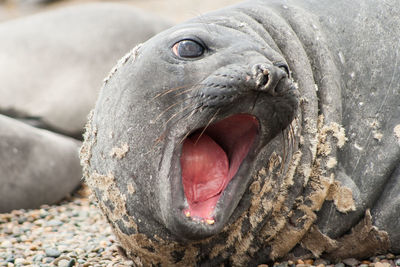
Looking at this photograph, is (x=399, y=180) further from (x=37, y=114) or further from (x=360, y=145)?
(x=37, y=114)

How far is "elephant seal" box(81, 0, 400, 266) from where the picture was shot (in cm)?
288

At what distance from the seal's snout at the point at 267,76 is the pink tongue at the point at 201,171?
0.40 meters

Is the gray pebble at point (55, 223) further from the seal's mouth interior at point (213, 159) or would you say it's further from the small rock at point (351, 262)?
the small rock at point (351, 262)

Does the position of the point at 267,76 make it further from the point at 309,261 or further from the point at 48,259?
the point at 48,259

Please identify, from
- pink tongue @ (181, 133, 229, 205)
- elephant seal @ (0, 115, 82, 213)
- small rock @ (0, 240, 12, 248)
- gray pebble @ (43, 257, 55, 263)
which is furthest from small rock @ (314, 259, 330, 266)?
elephant seal @ (0, 115, 82, 213)

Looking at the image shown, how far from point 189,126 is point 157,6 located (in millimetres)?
11230

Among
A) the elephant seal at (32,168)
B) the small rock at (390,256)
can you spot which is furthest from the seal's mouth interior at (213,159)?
the elephant seal at (32,168)

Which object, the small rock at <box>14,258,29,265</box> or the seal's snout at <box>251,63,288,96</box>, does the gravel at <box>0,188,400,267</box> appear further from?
the seal's snout at <box>251,63,288,96</box>

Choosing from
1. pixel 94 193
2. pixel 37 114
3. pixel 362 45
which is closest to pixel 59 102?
pixel 37 114

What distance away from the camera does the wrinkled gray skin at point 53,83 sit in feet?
16.6

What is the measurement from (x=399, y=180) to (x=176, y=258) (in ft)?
3.98

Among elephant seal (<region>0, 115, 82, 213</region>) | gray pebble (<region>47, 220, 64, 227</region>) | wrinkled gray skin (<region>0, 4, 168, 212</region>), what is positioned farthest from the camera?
wrinkled gray skin (<region>0, 4, 168, 212</region>)

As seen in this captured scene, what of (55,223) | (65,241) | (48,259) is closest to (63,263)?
(48,259)

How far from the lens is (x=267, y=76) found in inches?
110
